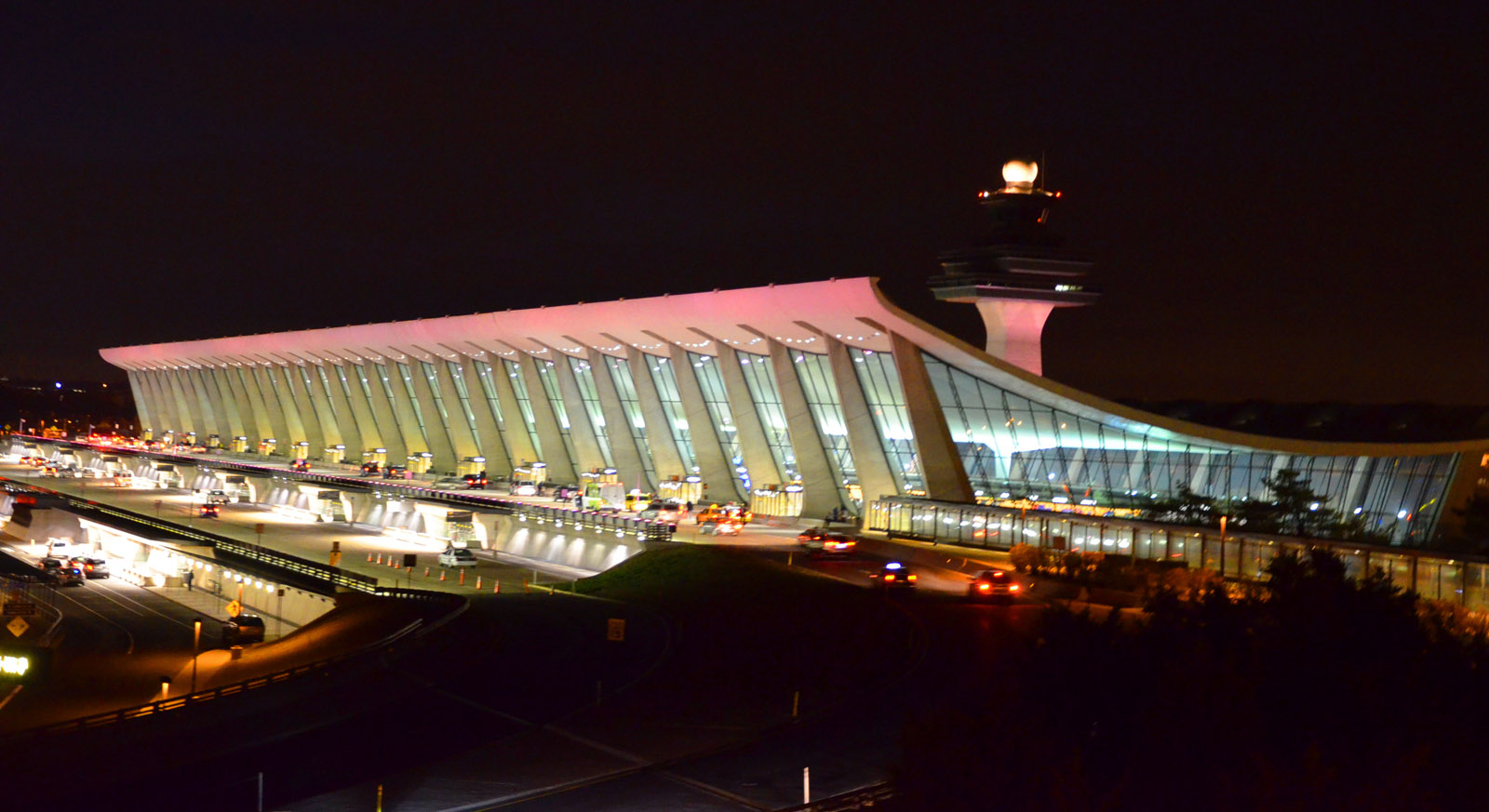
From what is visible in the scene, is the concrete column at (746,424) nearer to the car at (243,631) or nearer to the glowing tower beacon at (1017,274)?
the glowing tower beacon at (1017,274)

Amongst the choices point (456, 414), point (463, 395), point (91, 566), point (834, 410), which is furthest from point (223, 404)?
point (834, 410)

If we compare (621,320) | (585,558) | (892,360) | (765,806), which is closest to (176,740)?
(765,806)

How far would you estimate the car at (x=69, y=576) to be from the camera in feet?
192

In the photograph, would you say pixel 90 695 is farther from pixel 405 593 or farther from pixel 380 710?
pixel 380 710

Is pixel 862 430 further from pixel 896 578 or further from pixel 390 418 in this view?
pixel 390 418

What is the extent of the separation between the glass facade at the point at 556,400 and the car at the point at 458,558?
115 feet

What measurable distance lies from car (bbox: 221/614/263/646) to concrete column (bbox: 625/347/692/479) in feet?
118

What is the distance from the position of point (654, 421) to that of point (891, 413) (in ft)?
65.7

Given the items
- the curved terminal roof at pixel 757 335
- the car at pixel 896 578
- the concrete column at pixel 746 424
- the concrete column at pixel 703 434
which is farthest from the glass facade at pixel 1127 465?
the car at pixel 896 578

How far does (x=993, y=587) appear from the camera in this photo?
37.1 metres

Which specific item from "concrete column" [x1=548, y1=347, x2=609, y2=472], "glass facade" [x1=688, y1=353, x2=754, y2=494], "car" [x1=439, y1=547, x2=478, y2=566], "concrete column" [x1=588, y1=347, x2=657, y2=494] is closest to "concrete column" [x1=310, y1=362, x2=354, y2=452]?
"concrete column" [x1=548, y1=347, x2=609, y2=472]

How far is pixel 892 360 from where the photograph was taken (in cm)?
6078

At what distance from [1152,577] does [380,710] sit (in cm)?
2191

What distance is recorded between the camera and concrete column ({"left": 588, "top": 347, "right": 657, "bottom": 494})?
81938 millimetres
